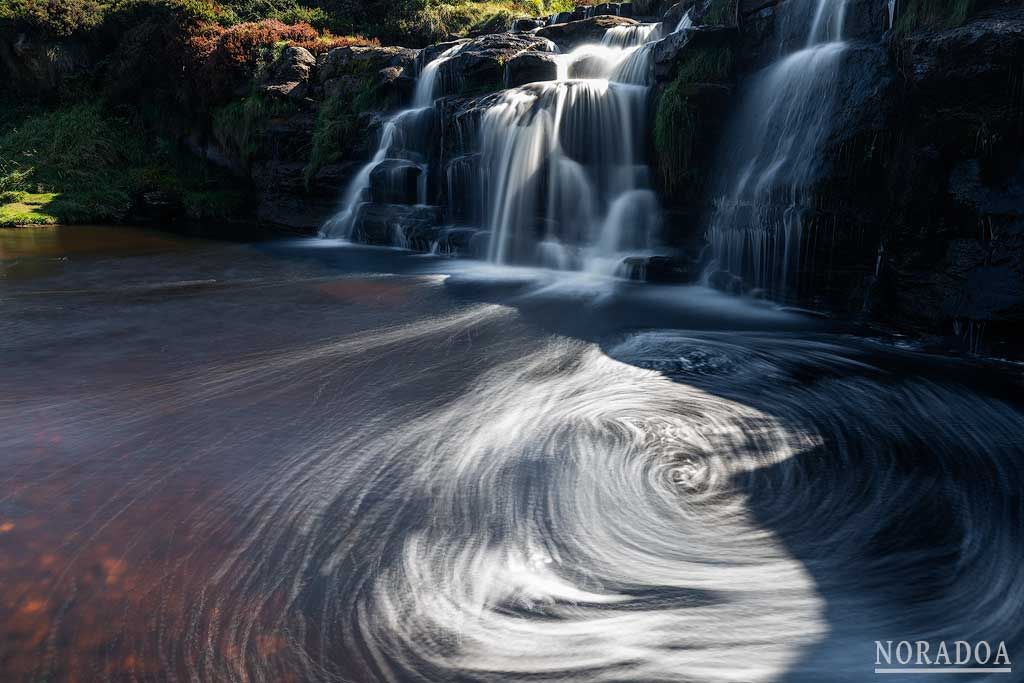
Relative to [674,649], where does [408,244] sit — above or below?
above

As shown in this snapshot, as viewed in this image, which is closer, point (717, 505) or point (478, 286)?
point (717, 505)

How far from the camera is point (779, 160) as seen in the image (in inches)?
325

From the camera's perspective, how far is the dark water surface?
267cm

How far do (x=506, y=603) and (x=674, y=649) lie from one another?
2.42ft

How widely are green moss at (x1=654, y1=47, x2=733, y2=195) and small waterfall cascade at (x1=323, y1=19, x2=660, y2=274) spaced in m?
0.62

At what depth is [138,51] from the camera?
68.4 feet

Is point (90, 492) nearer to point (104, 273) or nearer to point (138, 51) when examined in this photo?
point (104, 273)

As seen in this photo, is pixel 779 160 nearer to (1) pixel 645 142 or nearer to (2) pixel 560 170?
(1) pixel 645 142

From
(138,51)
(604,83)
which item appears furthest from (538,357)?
(138,51)

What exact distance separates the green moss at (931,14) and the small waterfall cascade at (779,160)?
0.74 m

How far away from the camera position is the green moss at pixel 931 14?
6.59 meters

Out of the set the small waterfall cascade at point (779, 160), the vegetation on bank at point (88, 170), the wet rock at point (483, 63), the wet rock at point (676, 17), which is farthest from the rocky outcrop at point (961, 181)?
the vegetation on bank at point (88, 170)

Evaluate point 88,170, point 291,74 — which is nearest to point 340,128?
point 291,74

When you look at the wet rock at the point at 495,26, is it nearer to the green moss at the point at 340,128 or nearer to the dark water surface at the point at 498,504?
the green moss at the point at 340,128
